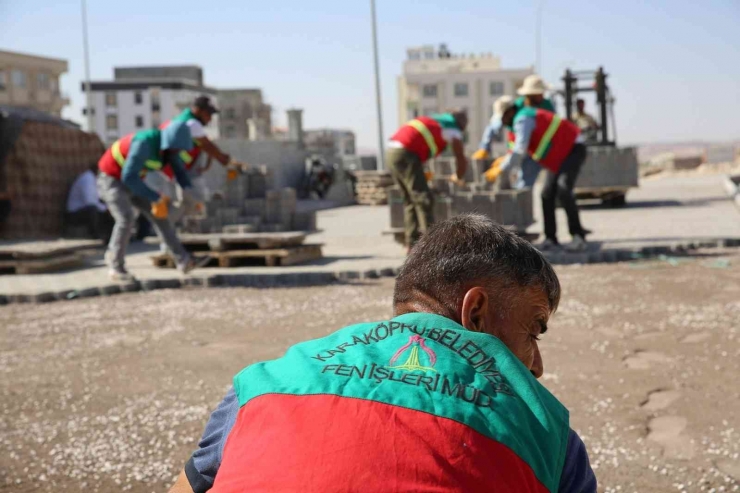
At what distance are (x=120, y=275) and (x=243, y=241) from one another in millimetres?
1821

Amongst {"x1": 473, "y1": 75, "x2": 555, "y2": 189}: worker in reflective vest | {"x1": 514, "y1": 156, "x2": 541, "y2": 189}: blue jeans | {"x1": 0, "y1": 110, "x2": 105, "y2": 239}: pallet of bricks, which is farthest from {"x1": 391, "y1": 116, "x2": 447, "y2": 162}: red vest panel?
{"x1": 0, "y1": 110, "x2": 105, "y2": 239}: pallet of bricks

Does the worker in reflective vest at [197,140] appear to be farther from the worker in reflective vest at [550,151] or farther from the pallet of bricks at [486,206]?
the worker in reflective vest at [550,151]

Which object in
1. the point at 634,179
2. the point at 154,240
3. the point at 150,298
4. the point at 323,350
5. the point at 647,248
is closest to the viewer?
the point at 323,350

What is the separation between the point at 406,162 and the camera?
34.6 ft

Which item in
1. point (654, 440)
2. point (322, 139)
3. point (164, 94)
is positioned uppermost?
point (164, 94)

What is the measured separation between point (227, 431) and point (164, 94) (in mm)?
94070

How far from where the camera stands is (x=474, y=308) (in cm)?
160

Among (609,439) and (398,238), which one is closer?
(609,439)

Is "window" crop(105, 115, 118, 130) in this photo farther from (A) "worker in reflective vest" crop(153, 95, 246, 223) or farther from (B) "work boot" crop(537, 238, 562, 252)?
(B) "work boot" crop(537, 238, 562, 252)

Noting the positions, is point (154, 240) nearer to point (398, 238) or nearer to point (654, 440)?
point (398, 238)

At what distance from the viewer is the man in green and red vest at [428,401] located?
1.35 m

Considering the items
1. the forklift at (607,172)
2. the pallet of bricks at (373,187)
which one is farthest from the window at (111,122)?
the forklift at (607,172)

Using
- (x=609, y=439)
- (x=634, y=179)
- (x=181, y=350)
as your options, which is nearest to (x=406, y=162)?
(x=181, y=350)

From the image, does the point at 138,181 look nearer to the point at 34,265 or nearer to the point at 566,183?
the point at 34,265
